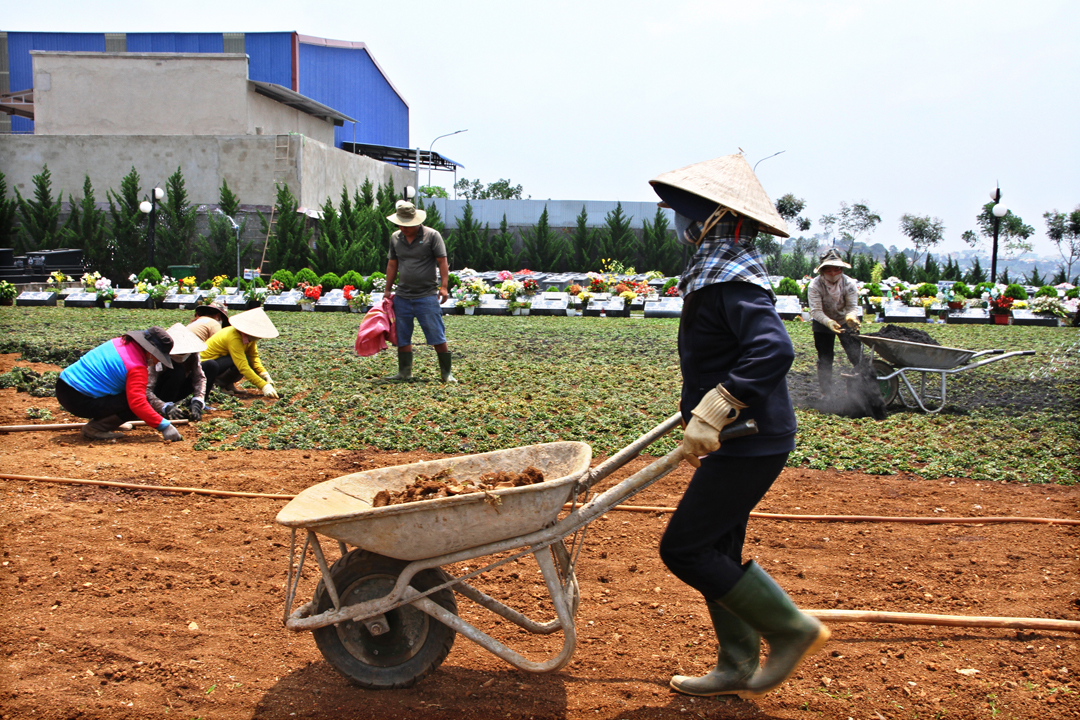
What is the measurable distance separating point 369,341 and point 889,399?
5.22 meters

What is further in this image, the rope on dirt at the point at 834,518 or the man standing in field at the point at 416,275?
the man standing in field at the point at 416,275

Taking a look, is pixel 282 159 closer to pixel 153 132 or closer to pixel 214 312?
pixel 153 132

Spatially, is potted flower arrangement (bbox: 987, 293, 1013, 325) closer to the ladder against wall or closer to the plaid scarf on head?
the plaid scarf on head

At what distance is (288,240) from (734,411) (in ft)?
85.7

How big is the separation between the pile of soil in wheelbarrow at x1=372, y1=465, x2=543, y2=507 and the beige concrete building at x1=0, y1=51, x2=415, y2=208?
2724cm

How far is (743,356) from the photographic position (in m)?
2.33

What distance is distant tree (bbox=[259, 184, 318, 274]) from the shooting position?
1038 inches

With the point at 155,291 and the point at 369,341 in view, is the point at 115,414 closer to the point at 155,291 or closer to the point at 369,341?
the point at 369,341

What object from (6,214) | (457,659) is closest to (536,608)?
(457,659)

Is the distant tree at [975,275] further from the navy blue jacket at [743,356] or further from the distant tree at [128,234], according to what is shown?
the navy blue jacket at [743,356]

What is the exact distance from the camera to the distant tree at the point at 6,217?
25688 mm

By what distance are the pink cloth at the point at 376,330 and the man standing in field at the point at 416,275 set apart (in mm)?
170

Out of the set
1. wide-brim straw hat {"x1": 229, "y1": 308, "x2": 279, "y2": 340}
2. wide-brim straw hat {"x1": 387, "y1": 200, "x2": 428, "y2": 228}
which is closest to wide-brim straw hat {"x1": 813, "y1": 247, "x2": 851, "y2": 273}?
wide-brim straw hat {"x1": 387, "y1": 200, "x2": 428, "y2": 228}

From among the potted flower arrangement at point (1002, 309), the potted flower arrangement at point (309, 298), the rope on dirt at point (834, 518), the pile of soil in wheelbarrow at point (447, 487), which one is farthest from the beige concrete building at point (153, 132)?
the pile of soil in wheelbarrow at point (447, 487)
